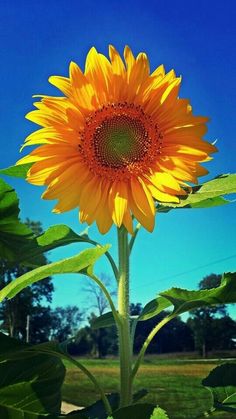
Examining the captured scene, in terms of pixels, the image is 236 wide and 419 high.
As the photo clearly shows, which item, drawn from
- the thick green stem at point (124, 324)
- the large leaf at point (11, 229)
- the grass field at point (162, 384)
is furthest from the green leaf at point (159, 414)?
the grass field at point (162, 384)

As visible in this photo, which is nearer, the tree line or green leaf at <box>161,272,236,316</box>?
green leaf at <box>161,272,236,316</box>

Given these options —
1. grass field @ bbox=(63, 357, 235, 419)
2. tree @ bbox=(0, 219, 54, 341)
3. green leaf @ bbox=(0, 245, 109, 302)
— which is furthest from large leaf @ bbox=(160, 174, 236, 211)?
tree @ bbox=(0, 219, 54, 341)

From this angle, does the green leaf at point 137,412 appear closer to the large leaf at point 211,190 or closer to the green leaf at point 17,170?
the large leaf at point 211,190

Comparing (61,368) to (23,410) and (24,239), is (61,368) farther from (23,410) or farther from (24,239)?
(24,239)

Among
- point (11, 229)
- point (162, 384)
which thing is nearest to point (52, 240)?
point (11, 229)

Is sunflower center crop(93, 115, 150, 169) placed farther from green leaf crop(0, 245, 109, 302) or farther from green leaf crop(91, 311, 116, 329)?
green leaf crop(91, 311, 116, 329)

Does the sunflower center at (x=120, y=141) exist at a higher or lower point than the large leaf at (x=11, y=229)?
higher

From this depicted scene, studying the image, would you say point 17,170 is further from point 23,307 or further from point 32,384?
point 23,307
